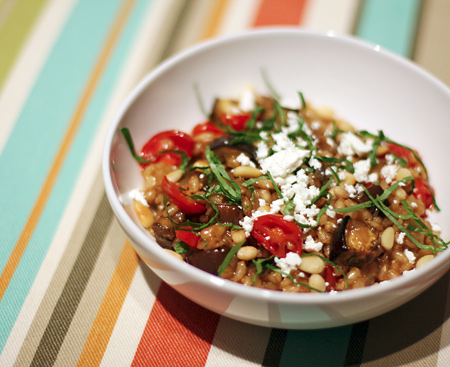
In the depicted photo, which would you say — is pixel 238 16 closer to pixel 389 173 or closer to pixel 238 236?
pixel 389 173

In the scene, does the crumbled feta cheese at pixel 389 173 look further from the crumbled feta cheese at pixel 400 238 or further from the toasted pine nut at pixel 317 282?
the toasted pine nut at pixel 317 282

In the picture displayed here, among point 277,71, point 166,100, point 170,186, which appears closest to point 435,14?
point 277,71

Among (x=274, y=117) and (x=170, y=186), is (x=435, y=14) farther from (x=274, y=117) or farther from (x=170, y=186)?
(x=170, y=186)

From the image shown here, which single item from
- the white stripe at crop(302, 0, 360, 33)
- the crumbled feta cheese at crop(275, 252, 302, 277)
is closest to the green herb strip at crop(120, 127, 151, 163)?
the crumbled feta cheese at crop(275, 252, 302, 277)

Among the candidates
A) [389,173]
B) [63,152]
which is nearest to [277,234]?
[389,173]

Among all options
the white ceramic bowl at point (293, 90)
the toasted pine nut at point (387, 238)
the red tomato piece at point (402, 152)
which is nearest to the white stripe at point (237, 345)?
the white ceramic bowl at point (293, 90)
